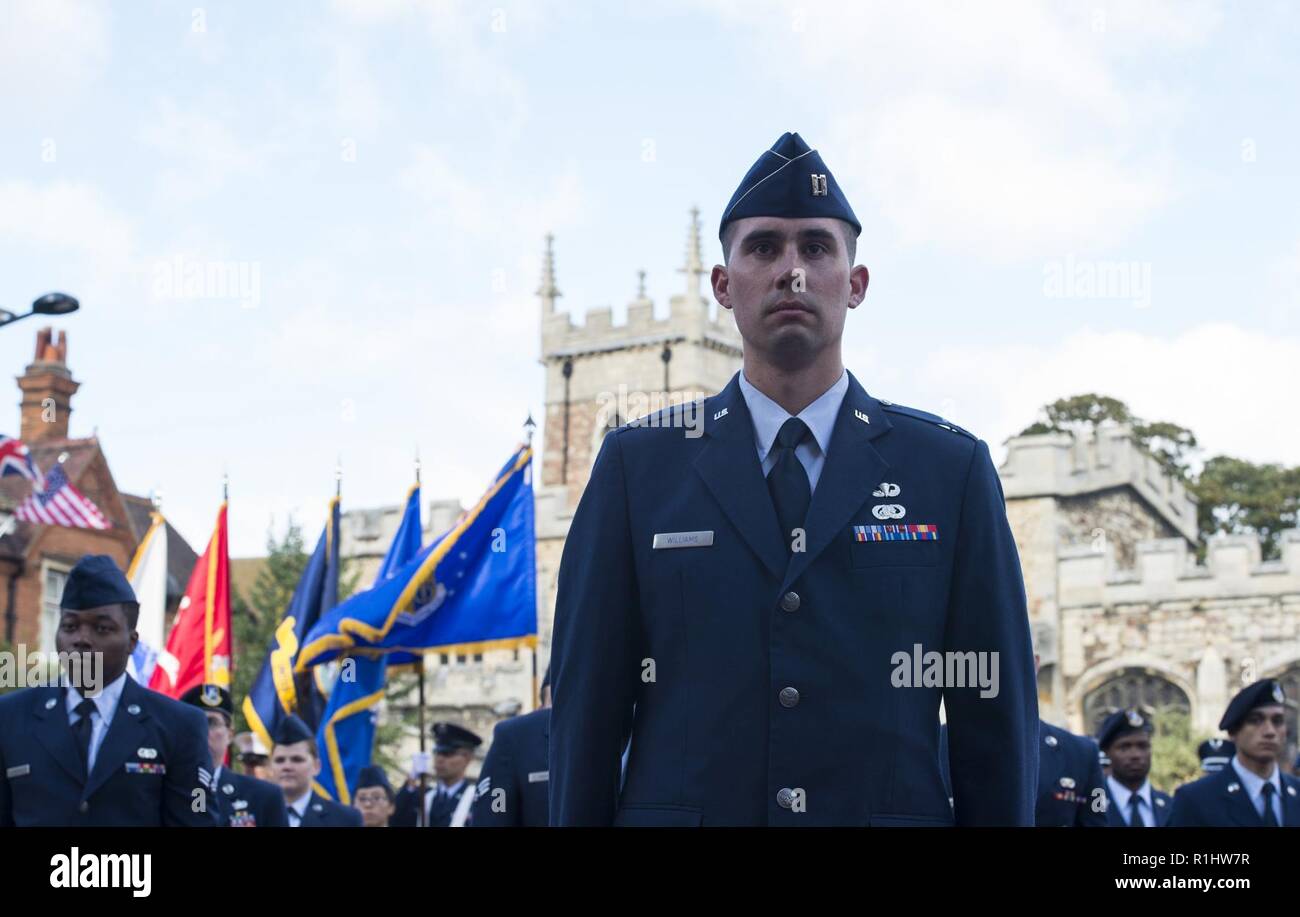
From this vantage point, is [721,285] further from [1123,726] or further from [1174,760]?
[1174,760]

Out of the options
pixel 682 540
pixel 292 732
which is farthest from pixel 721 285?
pixel 292 732

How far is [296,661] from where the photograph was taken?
16625 millimetres

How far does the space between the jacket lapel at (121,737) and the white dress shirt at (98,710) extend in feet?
0.05

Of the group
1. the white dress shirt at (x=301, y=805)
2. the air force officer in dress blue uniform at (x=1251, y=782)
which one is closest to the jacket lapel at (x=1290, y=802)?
the air force officer in dress blue uniform at (x=1251, y=782)

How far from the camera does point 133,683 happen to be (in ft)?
19.2

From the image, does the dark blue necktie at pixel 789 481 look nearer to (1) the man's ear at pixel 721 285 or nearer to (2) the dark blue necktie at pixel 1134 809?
(1) the man's ear at pixel 721 285

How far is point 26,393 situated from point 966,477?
43.0 m

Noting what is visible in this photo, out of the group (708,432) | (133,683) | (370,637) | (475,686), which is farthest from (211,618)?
(475,686)

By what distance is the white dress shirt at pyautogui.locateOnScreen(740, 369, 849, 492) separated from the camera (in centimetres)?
321

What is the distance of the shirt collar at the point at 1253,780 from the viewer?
8.16 m

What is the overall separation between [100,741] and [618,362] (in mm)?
53440

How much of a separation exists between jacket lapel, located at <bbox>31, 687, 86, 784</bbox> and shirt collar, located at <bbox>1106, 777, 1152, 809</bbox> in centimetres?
675

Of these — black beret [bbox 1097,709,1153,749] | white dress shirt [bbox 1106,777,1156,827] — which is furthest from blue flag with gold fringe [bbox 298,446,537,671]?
white dress shirt [bbox 1106,777,1156,827]

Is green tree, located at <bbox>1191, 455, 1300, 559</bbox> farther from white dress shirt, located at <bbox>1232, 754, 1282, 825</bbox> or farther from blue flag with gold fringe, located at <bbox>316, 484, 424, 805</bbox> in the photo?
white dress shirt, located at <bbox>1232, 754, 1282, 825</bbox>
